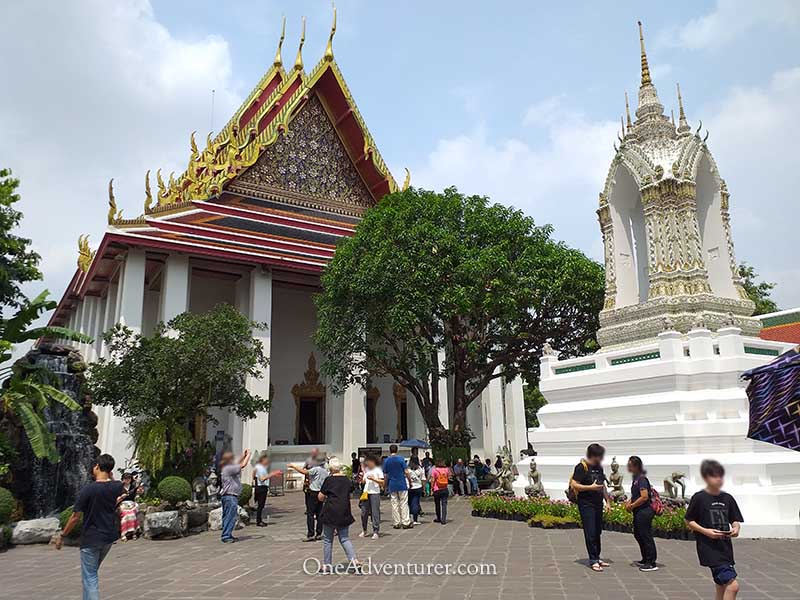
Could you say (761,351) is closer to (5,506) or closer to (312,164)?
(5,506)

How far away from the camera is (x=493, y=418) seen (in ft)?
76.4

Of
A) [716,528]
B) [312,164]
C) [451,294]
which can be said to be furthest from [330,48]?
[716,528]

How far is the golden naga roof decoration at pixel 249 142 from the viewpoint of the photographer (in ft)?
66.0

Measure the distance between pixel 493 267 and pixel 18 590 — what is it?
11.0 m

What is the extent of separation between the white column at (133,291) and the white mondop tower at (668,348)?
11.1m

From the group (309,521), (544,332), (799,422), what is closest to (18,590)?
(309,521)

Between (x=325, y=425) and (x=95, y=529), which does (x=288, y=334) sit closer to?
(x=325, y=425)

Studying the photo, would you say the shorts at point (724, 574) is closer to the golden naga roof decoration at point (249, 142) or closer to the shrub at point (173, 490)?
the shrub at point (173, 490)

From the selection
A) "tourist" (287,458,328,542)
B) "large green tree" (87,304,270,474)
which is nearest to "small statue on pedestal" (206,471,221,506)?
"large green tree" (87,304,270,474)

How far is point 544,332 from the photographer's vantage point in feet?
53.8

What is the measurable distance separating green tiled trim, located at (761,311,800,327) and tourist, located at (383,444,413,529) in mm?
10502

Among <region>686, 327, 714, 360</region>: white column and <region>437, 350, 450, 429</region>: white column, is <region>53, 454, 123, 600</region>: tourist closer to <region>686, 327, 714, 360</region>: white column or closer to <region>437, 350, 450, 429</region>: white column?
<region>686, 327, 714, 360</region>: white column

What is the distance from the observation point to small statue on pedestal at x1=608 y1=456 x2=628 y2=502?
8578 millimetres

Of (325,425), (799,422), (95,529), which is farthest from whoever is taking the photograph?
(325,425)
